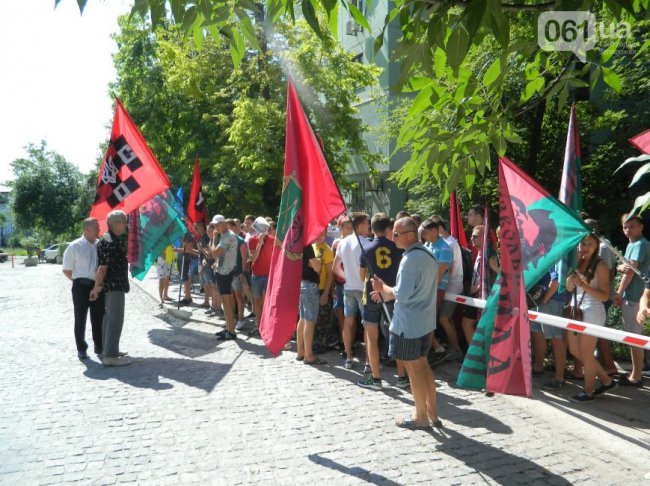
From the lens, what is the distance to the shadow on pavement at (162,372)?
6938 millimetres

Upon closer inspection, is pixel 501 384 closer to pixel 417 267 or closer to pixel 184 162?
pixel 417 267

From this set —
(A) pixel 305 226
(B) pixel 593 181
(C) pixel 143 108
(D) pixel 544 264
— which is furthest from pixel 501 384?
(C) pixel 143 108

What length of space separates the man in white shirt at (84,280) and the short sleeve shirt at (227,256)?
78.9 inches

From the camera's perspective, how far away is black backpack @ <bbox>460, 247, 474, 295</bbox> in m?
8.01

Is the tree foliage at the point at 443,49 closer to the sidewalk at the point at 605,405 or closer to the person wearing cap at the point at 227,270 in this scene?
the sidewalk at the point at 605,405

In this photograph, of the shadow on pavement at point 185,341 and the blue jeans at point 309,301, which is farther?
the shadow on pavement at point 185,341

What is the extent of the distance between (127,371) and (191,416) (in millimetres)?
2315

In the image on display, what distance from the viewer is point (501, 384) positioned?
472 centimetres

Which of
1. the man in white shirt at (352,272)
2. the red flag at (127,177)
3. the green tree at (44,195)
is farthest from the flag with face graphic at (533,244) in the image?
the green tree at (44,195)

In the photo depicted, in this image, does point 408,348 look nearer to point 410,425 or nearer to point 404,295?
point 404,295

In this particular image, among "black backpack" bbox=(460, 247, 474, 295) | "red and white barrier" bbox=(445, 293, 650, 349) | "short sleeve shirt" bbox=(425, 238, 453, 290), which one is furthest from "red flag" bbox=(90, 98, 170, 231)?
"red and white barrier" bbox=(445, 293, 650, 349)

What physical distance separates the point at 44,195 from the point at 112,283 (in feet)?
193

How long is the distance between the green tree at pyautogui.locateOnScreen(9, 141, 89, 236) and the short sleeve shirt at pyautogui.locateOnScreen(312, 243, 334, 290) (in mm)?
56557

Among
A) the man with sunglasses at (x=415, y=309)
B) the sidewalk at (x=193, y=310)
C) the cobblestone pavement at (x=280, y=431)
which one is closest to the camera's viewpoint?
the cobblestone pavement at (x=280, y=431)
